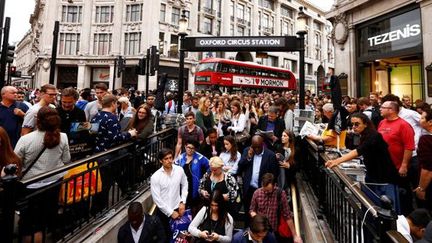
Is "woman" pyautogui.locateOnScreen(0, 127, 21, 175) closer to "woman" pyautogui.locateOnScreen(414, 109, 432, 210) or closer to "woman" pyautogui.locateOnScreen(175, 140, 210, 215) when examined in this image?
"woman" pyautogui.locateOnScreen(175, 140, 210, 215)

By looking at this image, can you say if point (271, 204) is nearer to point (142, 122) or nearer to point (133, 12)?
point (142, 122)

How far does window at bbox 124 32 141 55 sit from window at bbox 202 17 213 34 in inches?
401

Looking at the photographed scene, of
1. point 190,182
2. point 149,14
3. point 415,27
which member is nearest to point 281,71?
point 149,14

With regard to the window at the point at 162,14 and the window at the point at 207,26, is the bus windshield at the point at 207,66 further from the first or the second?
the window at the point at 207,26

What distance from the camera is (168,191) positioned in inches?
184

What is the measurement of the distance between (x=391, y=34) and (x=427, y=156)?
9.64m

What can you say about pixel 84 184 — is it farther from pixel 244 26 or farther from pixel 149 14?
pixel 244 26

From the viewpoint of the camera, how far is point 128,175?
17.8ft

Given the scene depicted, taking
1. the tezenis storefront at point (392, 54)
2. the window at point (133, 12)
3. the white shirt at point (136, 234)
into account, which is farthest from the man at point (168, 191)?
the window at point (133, 12)

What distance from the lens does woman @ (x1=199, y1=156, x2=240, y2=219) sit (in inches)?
184

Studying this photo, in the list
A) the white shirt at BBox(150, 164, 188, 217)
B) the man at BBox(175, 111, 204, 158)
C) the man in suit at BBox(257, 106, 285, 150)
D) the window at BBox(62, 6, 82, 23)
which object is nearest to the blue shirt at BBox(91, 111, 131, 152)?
the white shirt at BBox(150, 164, 188, 217)

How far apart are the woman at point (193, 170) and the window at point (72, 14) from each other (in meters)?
38.8

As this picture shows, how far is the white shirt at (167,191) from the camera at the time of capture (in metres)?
4.62

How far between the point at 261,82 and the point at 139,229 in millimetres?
25421
